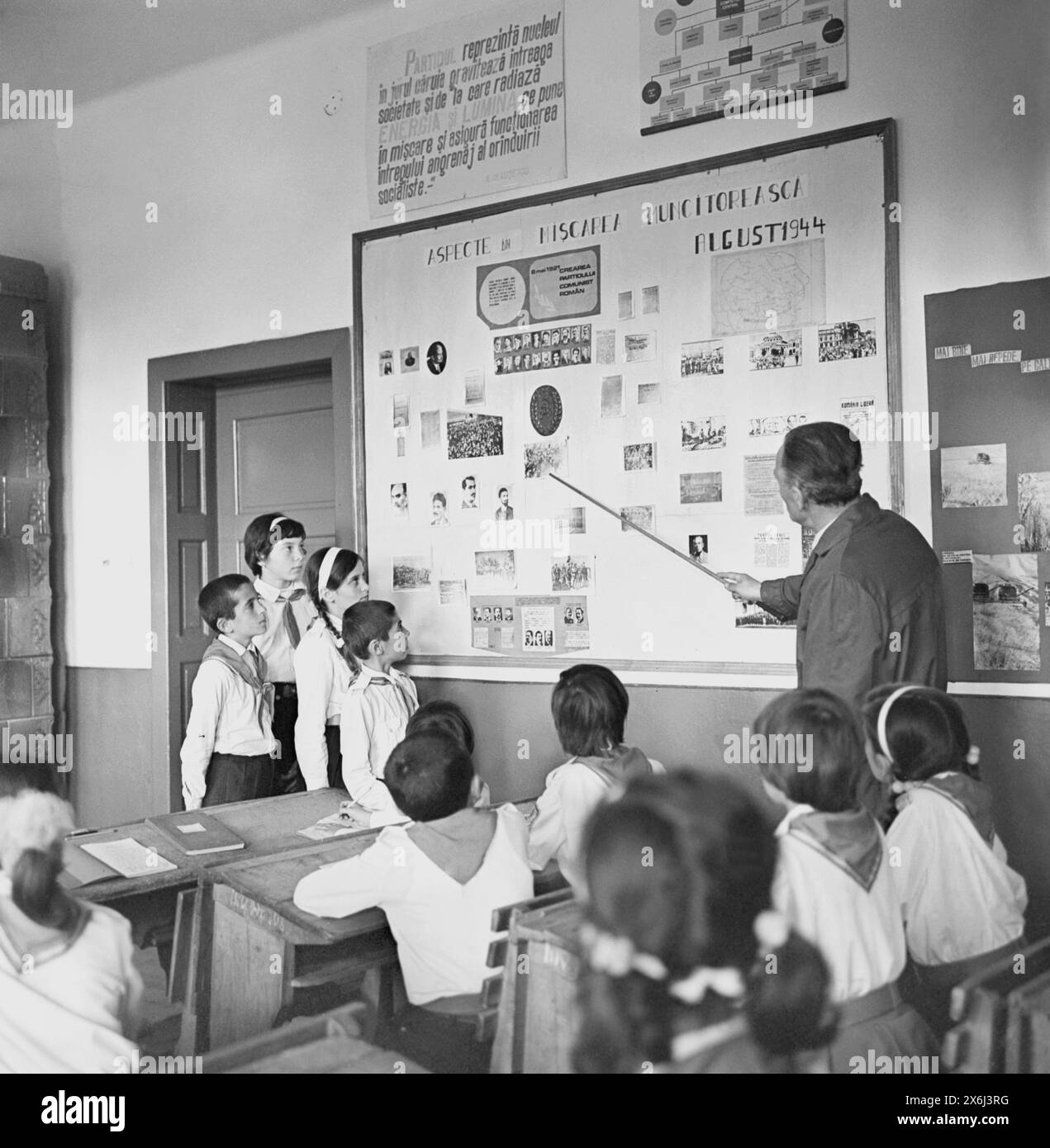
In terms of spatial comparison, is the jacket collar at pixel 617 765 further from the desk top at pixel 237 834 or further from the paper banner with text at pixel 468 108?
the paper banner with text at pixel 468 108

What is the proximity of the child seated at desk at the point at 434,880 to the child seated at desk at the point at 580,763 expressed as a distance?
0.37 m

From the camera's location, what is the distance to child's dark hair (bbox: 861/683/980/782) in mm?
2037

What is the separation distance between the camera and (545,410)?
3803 mm

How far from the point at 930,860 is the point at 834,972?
0.44m

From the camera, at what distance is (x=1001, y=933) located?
1.99m

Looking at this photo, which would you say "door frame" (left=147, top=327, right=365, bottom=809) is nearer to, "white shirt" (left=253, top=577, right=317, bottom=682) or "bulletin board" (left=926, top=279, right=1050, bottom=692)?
"white shirt" (left=253, top=577, right=317, bottom=682)

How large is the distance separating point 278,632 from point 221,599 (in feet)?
1.36

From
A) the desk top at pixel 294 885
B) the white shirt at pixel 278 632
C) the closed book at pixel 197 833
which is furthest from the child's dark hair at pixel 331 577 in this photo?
the desk top at pixel 294 885

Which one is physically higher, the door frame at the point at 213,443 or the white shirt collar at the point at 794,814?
the door frame at the point at 213,443

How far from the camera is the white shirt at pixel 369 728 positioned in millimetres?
3275

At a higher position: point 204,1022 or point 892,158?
point 892,158

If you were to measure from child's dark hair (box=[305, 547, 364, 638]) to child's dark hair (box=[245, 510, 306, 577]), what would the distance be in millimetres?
177
